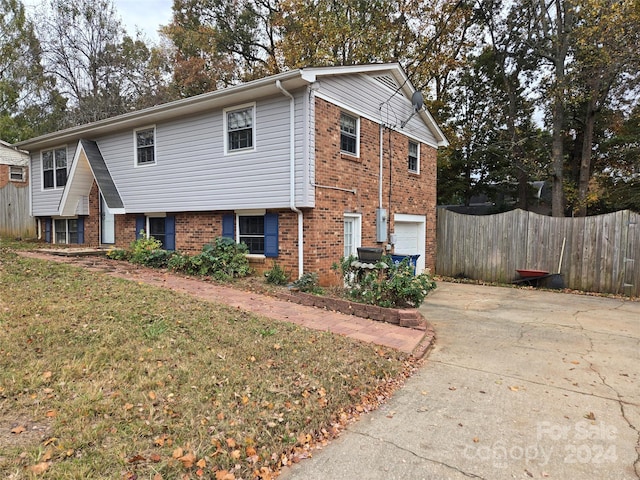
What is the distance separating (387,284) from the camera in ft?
21.2

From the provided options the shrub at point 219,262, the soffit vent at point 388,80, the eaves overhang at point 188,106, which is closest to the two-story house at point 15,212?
the eaves overhang at point 188,106

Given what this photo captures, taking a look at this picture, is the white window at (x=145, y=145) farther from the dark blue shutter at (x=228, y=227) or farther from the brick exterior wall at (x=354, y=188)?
the brick exterior wall at (x=354, y=188)

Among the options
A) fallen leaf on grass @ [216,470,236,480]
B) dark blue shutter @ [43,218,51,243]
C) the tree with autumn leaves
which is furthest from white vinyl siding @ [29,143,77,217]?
fallen leaf on grass @ [216,470,236,480]

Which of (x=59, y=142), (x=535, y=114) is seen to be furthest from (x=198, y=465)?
(x=535, y=114)

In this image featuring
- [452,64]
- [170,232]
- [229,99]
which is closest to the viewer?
[229,99]

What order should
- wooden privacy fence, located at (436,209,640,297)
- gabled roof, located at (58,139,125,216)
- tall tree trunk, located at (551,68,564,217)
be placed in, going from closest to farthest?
wooden privacy fence, located at (436,209,640,297), gabled roof, located at (58,139,125,216), tall tree trunk, located at (551,68,564,217)

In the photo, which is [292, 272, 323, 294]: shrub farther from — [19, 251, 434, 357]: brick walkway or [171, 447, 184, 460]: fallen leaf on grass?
[171, 447, 184, 460]: fallen leaf on grass

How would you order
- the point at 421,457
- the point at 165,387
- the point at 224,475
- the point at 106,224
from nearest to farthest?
the point at 224,475 → the point at 421,457 → the point at 165,387 → the point at 106,224

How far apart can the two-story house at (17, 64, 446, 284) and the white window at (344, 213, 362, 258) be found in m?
0.03

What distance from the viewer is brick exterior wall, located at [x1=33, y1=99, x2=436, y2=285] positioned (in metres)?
8.41

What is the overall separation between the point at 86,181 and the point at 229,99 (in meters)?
7.41

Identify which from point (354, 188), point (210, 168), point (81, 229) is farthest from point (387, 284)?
point (81, 229)

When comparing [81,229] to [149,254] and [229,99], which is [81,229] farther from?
[229,99]

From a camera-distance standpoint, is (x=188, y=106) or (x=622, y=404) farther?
(x=188, y=106)
